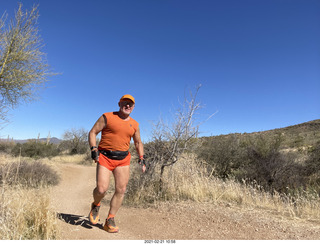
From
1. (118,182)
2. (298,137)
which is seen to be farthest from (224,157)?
(298,137)

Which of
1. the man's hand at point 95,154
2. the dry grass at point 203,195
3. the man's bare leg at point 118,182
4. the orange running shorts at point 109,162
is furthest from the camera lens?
the dry grass at point 203,195

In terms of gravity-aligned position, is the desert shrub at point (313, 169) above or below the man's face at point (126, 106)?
below

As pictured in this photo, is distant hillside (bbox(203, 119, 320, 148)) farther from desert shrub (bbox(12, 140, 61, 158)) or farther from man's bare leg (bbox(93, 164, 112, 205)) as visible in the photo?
desert shrub (bbox(12, 140, 61, 158))

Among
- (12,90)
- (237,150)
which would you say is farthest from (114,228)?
(237,150)

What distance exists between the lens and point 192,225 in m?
4.18

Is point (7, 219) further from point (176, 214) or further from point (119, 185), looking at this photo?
point (176, 214)

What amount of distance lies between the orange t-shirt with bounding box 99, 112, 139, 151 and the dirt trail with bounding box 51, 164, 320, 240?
1.31 meters

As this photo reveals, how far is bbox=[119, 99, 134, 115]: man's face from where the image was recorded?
3.86 meters

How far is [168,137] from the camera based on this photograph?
6.72 metres

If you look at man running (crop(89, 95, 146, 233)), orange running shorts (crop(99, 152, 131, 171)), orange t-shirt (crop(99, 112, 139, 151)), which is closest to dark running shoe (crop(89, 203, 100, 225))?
man running (crop(89, 95, 146, 233))

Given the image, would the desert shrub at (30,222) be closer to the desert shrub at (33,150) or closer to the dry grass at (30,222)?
the dry grass at (30,222)

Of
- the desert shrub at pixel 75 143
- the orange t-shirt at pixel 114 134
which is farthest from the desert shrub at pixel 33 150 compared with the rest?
the orange t-shirt at pixel 114 134

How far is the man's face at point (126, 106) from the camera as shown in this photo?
3863 mm

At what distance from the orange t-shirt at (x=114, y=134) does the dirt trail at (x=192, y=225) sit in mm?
1308
